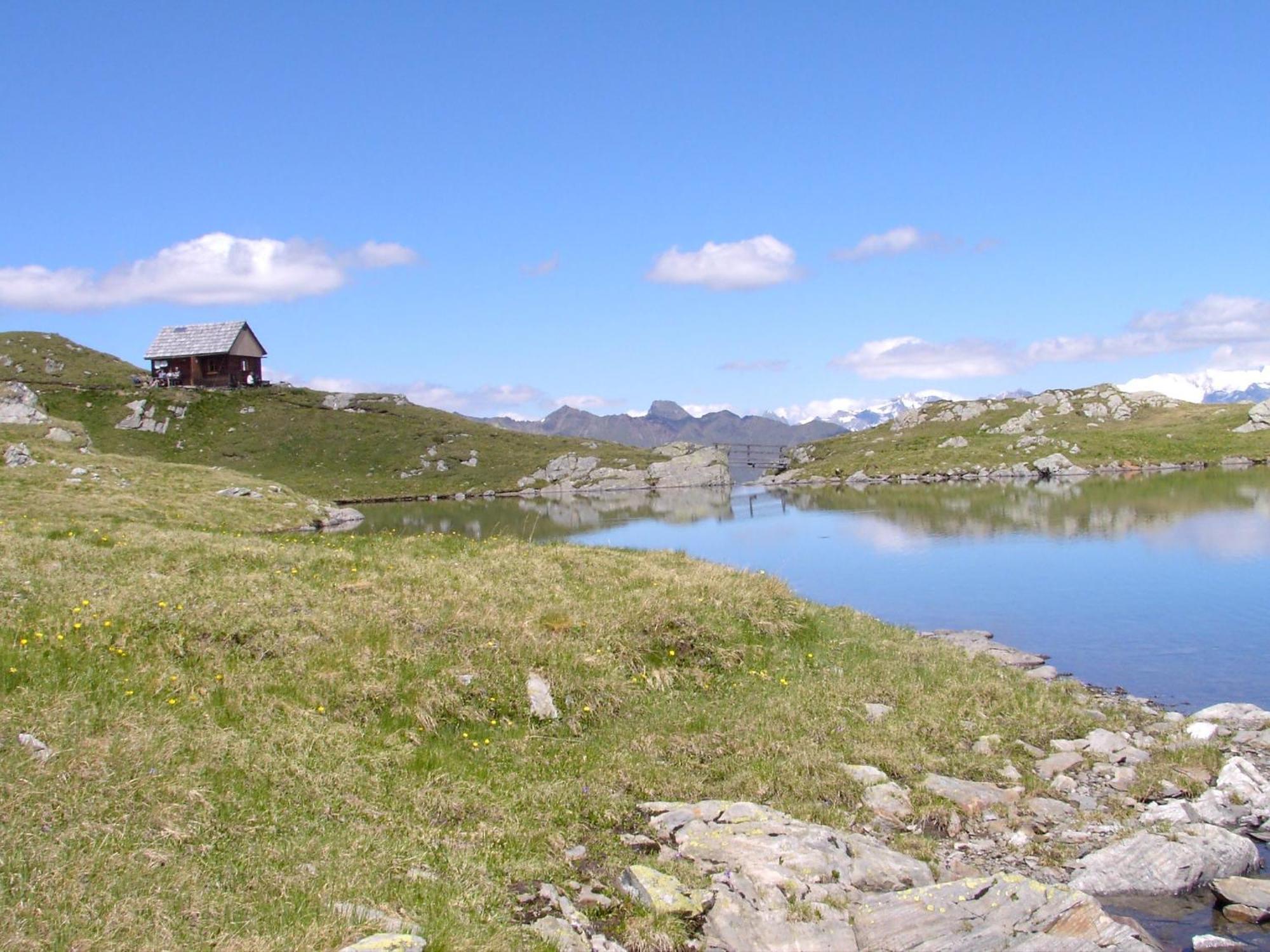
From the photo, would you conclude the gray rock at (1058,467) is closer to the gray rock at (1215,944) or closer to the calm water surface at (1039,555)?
the calm water surface at (1039,555)

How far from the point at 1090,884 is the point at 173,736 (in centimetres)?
1439

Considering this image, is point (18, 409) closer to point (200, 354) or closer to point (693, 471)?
point (200, 354)

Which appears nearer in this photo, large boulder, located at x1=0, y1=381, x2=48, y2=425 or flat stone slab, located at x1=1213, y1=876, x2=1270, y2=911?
flat stone slab, located at x1=1213, y1=876, x2=1270, y2=911

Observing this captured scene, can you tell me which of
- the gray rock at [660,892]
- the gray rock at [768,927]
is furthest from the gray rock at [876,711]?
the gray rock at [660,892]

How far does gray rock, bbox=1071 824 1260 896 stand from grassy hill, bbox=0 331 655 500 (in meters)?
116

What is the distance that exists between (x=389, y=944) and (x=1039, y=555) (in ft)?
174

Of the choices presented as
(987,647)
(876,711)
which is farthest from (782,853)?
(987,647)

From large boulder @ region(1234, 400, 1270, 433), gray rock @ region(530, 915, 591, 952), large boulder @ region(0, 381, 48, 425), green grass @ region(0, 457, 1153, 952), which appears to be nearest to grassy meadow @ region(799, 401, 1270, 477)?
large boulder @ region(1234, 400, 1270, 433)

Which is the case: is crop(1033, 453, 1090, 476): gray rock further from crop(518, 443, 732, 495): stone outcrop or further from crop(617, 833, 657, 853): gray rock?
crop(617, 833, 657, 853): gray rock

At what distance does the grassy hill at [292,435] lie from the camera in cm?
12788

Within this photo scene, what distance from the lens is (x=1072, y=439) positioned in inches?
6250

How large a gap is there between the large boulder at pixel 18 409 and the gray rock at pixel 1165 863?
9494cm

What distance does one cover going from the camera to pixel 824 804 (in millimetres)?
15766

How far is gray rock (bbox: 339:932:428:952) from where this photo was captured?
902 centimetres
